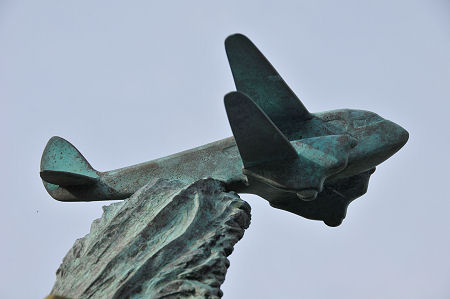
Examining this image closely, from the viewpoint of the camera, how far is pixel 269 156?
5.34m

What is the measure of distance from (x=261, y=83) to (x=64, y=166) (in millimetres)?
1510

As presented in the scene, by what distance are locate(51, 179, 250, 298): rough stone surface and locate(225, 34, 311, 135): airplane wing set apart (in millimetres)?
601

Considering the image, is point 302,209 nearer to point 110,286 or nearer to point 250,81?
point 250,81

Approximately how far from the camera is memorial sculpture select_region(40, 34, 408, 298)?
5.31 m

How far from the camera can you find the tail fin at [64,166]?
608 centimetres

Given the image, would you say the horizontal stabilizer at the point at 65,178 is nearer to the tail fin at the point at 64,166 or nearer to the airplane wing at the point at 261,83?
the tail fin at the point at 64,166

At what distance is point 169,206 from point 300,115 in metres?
1.06

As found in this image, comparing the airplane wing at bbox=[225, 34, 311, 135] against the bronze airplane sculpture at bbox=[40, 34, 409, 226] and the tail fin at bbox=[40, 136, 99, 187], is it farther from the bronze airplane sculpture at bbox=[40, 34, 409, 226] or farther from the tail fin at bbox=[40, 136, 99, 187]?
the tail fin at bbox=[40, 136, 99, 187]

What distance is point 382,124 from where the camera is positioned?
230 inches

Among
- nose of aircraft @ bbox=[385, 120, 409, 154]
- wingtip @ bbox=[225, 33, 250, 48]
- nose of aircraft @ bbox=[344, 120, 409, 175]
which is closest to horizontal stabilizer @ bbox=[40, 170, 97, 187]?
wingtip @ bbox=[225, 33, 250, 48]

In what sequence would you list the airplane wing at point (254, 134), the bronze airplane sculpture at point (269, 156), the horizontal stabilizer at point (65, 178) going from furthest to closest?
the horizontal stabilizer at point (65, 178) → the bronze airplane sculpture at point (269, 156) → the airplane wing at point (254, 134)

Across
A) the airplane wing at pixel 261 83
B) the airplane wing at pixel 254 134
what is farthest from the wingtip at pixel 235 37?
the airplane wing at pixel 254 134

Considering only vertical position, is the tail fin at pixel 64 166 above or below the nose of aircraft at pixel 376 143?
above

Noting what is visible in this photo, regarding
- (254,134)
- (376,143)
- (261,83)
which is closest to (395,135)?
(376,143)
